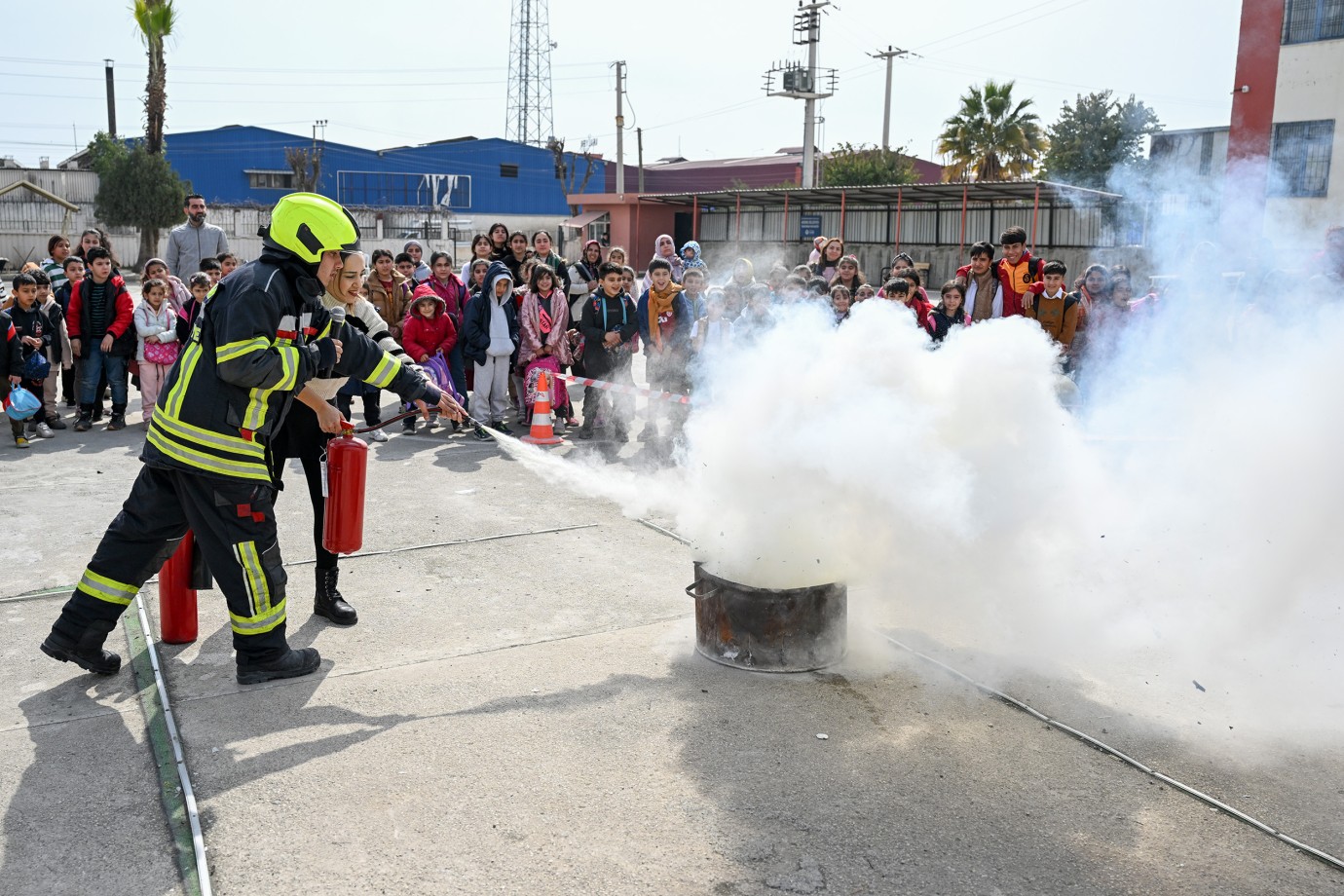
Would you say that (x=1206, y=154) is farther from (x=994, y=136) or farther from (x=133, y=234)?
(x=133, y=234)

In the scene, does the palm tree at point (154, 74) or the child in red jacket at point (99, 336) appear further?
the palm tree at point (154, 74)

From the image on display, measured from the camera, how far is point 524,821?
338cm

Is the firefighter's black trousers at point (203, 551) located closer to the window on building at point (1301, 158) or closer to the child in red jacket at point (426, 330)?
the child in red jacket at point (426, 330)

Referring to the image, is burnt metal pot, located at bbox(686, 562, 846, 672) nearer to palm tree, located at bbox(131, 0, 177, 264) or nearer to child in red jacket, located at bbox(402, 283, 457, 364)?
child in red jacket, located at bbox(402, 283, 457, 364)

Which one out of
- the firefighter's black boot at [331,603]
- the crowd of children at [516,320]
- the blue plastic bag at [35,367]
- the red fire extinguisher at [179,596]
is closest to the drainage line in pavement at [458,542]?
the firefighter's black boot at [331,603]

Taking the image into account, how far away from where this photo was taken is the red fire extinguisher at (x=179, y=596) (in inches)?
184

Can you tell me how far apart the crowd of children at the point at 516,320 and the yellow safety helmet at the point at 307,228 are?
5.11 metres

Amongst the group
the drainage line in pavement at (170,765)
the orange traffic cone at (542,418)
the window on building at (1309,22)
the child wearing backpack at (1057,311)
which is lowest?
the drainage line in pavement at (170,765)

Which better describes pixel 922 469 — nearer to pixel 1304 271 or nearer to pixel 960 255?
pixel 1304 271

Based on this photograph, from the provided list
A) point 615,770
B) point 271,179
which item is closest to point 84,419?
point 615,770

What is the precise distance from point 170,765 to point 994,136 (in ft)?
137

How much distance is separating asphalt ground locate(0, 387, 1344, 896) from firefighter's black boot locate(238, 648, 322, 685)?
56 millimetres

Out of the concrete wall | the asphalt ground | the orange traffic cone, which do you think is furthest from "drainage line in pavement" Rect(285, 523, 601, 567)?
the concrete wall

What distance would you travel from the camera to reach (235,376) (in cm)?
404
